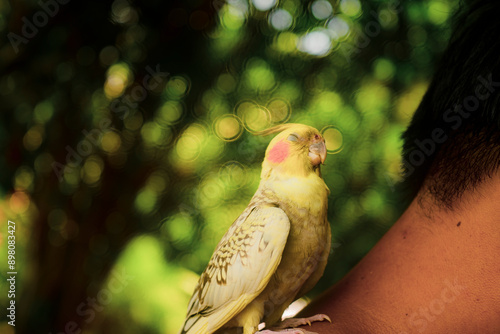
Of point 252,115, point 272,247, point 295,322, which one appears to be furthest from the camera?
point 252,115

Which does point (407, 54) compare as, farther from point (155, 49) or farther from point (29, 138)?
point (29, 138)

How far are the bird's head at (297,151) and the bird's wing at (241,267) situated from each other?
0.10 metres

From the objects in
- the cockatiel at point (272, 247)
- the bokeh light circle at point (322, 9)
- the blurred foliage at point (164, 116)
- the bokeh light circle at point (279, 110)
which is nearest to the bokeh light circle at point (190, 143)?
the blurred foliage at point (164, 116)

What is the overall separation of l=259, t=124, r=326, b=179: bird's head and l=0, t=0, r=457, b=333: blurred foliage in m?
0.68

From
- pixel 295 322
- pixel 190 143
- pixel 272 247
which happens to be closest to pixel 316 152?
pixel 272 247

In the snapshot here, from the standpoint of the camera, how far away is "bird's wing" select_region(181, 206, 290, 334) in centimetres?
76

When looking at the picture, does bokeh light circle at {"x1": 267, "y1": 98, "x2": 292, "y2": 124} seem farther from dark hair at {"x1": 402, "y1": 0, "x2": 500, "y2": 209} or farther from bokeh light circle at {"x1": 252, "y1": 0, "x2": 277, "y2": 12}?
dark hair at {"x1": 402, "y1": 0, "x2": 500, "y2": 209}

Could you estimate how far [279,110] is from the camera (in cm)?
158

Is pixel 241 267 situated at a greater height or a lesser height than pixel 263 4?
lesser


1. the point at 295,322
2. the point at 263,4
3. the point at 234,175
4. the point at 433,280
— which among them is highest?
the point at 263,4

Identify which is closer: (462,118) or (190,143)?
(462,118)

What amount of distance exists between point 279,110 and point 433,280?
865 millimetres

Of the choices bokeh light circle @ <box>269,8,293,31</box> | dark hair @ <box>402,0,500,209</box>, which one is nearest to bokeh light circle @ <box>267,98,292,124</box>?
bokeh light circle @ <box>269,8,293,31</box>

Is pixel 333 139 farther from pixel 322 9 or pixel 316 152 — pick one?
pixel 316 152
